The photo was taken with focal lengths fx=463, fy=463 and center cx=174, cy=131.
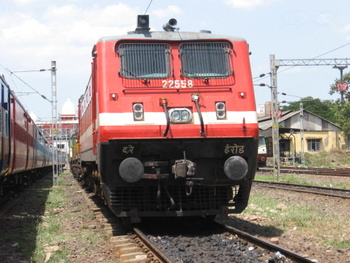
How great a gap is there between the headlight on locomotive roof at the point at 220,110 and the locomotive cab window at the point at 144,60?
97 centimetres

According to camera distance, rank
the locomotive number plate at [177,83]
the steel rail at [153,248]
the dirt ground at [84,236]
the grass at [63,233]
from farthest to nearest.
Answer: the locomotive number plate at [177,83], the grass at [63,233], the dirt ground at [84,236], the steel rail at [153,248]

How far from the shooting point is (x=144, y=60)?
7.72 m

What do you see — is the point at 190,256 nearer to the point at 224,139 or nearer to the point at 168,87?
the point at 224,139

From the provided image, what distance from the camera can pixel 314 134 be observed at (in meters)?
53.6

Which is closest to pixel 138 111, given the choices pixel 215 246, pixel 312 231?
pixel 215 246

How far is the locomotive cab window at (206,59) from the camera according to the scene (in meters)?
7.75

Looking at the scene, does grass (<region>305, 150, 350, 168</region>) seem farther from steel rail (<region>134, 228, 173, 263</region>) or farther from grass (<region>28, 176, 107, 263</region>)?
steel rail (<region>134, 228, 173, 263</region>)

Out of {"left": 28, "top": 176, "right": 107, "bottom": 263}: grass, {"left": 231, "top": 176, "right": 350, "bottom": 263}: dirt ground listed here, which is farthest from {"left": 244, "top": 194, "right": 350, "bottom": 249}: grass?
{"left": 28, "top": 176, "right": 107, "bottom": 263}: grass

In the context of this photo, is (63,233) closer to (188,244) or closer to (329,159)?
(188,244)

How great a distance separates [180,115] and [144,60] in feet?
3.94

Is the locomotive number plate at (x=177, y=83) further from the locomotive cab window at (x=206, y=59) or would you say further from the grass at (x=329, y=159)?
the grass at (x=329, y=159)

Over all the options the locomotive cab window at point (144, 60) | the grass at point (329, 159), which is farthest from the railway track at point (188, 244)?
the grass at point (329, 159)

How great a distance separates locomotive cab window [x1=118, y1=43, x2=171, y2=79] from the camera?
→ 24.9 feet

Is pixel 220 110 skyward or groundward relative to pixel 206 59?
groundward
